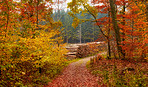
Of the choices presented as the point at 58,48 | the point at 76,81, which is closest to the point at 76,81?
the point at 76,81

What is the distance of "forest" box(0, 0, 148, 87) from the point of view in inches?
171

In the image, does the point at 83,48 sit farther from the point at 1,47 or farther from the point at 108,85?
the point at 1,47

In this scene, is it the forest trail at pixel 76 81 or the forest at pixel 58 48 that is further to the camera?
the forest trail at pixel 76 81

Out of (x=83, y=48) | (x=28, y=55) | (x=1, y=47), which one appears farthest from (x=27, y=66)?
(x=83, y=48)

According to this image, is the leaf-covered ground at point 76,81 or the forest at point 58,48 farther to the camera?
the leaf-covered ground at point 76,81

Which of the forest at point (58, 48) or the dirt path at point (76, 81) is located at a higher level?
the forest at point (58, 48)

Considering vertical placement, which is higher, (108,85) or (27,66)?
(27,66)

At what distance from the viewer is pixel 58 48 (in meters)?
9.03

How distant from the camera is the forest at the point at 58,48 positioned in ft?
14.2

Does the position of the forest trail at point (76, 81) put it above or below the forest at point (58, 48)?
below

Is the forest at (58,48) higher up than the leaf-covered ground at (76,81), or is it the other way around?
the forest at (58,48)

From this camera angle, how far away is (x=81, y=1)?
10.4 m

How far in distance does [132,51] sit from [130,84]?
420cm

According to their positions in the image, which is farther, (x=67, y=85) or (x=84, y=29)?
(x=84, y=29)
